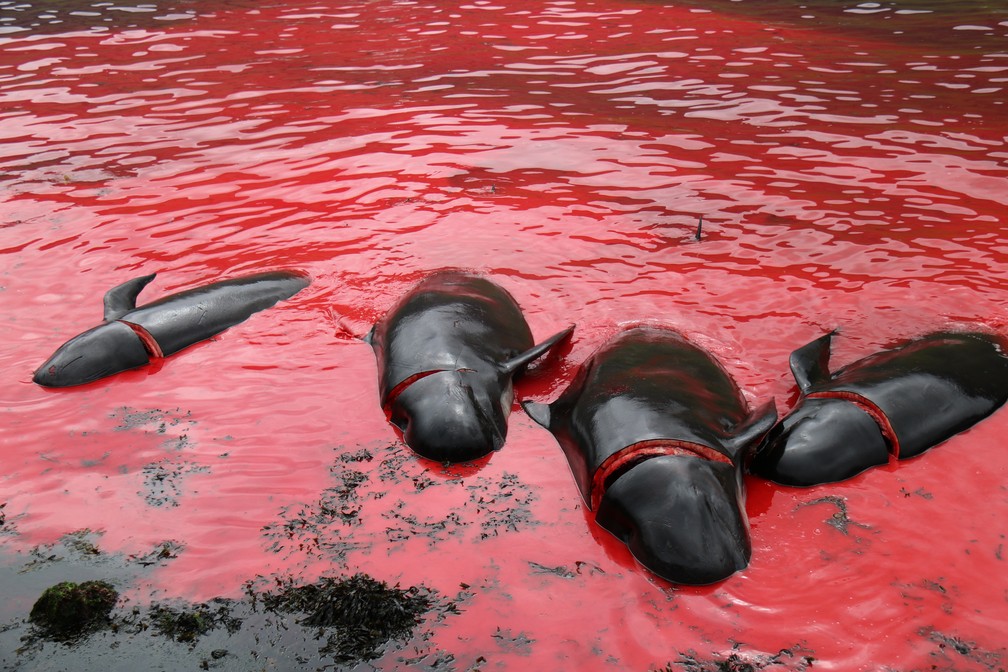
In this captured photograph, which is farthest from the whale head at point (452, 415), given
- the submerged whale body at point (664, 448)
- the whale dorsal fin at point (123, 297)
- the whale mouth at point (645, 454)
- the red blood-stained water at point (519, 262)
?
the whale dorsal fin at point (123, 297)

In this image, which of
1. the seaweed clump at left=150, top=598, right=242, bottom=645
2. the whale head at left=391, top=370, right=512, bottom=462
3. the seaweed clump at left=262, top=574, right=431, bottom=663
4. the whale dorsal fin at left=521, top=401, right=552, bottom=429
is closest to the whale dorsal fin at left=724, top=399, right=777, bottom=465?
the whale dorsal fin at left=521, top=401, right=552, bottom=429

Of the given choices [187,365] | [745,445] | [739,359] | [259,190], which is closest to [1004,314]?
[739,359]

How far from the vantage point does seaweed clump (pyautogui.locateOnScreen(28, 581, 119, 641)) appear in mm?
4051

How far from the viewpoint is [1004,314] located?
6660 mm

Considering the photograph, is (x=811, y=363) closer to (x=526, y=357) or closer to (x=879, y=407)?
(x=879, y=407)

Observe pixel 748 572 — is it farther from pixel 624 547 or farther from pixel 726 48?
pixel 726 48

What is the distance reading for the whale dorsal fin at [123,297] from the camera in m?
7.04

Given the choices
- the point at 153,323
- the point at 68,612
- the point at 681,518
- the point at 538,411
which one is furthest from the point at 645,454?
the point at 153,323

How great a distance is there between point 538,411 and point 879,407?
2139 mm

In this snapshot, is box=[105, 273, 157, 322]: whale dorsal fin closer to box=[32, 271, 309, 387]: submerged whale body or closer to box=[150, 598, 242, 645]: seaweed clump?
box=[32, 271, 309, 387]: submerged whale body

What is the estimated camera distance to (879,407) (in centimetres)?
520

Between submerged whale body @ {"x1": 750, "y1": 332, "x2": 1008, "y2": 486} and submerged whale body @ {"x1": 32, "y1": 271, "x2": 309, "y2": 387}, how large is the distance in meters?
4.46

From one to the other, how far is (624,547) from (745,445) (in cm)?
95

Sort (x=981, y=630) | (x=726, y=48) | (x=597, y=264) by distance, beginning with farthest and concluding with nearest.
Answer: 1. (x=726, y=48)
2. (x=597, y=264)
3. (x=981, y=630)
